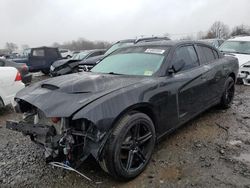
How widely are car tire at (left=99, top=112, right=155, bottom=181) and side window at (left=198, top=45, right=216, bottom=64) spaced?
208cm

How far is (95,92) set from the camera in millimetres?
3035

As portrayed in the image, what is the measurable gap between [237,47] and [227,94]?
4818 mm

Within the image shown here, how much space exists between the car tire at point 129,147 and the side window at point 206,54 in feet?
6.83

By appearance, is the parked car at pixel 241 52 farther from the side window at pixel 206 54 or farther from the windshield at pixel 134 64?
the windshield at pixel 134 64

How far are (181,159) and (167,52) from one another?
5.18 ft

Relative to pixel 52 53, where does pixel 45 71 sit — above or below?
below

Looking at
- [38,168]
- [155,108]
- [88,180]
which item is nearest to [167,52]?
[155,108]

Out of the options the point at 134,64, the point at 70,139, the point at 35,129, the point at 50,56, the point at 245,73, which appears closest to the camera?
the point at 70,139

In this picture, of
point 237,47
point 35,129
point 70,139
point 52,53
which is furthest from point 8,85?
point 52,53

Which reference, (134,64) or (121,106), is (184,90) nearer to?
(134,64)

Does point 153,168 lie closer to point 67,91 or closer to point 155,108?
point 155,108

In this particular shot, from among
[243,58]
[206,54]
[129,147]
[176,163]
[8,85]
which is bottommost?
[176,163]

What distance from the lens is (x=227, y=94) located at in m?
5.61

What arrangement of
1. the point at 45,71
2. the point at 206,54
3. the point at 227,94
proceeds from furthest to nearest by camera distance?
the point at 45,71 → the point at 227,94 → the point at 206,54
